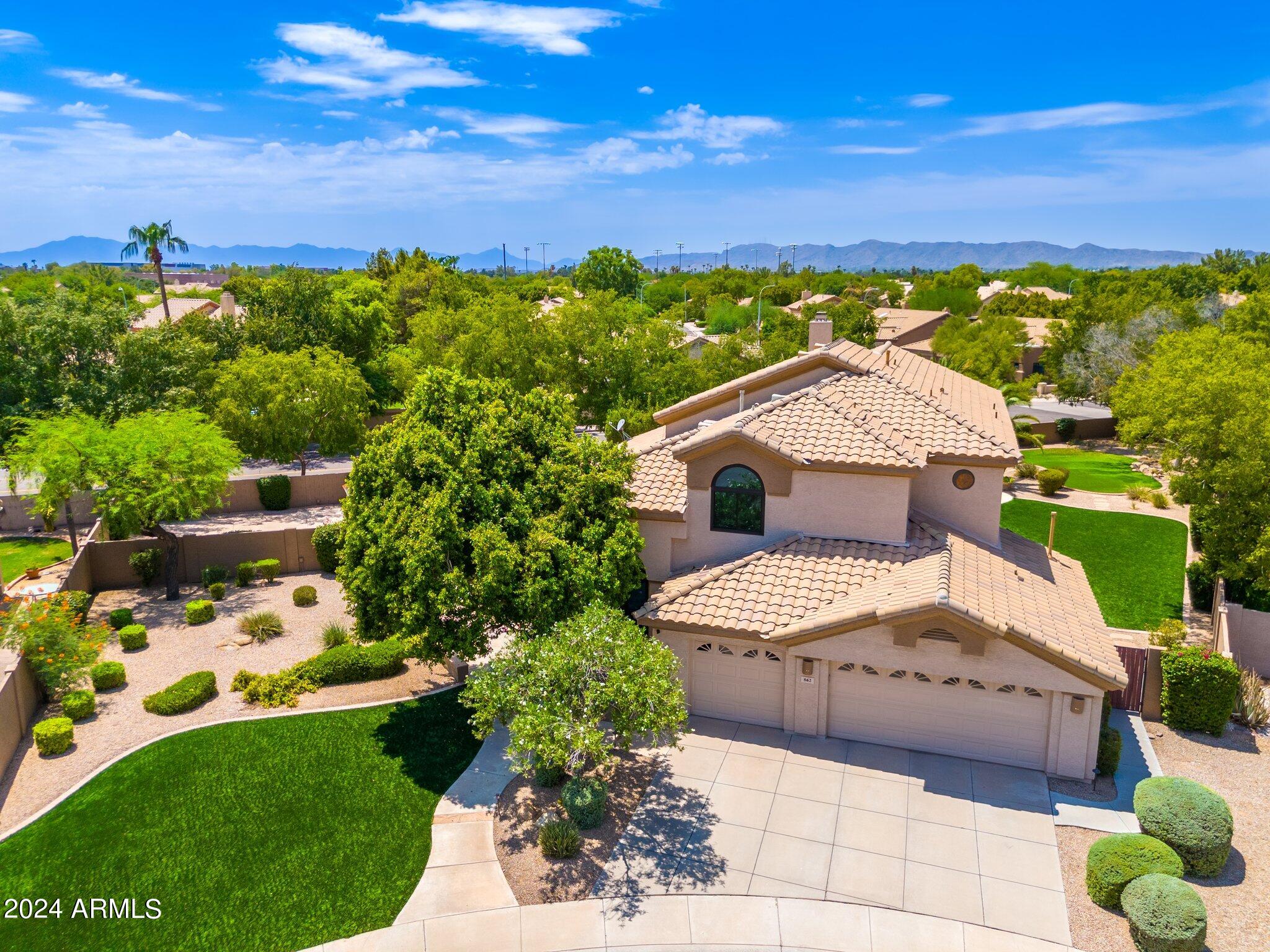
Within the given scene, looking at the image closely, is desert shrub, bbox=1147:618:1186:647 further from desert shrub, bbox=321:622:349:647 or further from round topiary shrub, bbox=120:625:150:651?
round topiary shrub, bbox=120:625:150:651

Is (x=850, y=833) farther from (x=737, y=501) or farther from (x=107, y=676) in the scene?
(x=107, y=676)

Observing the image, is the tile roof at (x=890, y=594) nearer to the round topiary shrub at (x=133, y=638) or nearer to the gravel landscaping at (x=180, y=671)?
the gravel landscaping at (x=180, y=671)

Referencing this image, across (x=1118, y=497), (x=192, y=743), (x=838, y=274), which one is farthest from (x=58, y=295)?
(x=838, y=274)

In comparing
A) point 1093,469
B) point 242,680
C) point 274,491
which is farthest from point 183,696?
point 1093,469

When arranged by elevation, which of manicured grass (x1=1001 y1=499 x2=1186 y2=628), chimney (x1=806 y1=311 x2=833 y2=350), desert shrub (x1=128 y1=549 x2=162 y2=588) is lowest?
manicured grass (x1=1001 y1=499 x2=1186 y2=628)

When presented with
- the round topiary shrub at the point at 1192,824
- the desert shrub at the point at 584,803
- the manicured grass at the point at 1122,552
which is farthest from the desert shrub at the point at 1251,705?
the desert shrub at the point at 584,803

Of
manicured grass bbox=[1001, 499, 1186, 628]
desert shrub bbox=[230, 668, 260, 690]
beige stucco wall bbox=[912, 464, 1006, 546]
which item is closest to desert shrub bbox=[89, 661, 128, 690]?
desert shrub bbox=[230, 668, 260, 690]

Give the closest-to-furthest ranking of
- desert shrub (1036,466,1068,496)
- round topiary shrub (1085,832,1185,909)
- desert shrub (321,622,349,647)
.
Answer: round topiary shrub (1085,832,1185,909) → desert shrub (321,622,349,647) → desert shrub (1036,466,1068,496)
